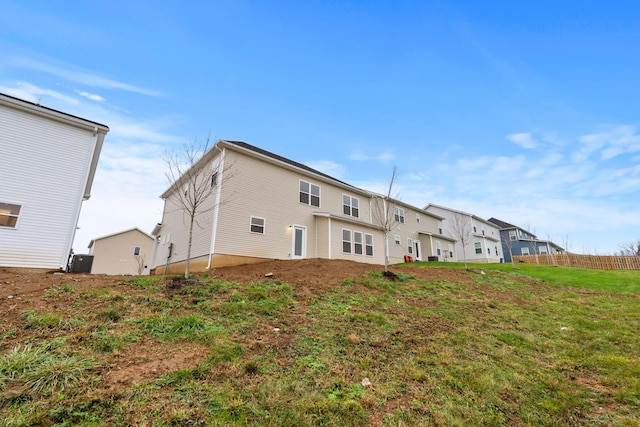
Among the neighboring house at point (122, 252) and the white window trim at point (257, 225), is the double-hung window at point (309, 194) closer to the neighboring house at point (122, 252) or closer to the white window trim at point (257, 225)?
the white window trim at point (257, 225)

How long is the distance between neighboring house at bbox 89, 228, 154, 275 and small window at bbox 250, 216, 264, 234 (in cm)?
1754

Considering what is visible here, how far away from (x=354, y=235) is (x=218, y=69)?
12.3 metres

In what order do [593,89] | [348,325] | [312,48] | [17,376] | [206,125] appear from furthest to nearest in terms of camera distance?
[312,48]
[593,89]
[206,125]
[348,325]
[17,376]

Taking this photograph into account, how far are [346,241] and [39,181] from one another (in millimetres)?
14550

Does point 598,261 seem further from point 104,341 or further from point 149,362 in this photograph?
point 104,341

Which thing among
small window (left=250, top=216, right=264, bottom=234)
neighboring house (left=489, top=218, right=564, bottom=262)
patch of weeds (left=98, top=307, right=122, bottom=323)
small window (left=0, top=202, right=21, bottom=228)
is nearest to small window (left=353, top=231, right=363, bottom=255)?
small window (left=250, top=216, right=264, bottom=234)

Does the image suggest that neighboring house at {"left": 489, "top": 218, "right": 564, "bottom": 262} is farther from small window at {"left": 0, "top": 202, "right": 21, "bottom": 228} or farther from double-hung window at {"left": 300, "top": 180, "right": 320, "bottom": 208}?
small window at {"left": 0, "top": 202, "right": 21, "bottom": 228}

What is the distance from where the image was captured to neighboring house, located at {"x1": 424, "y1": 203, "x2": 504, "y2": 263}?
32.7m

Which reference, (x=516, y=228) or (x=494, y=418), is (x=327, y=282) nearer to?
(x=494, y=418)

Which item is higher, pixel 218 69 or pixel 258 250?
pixel 218 69

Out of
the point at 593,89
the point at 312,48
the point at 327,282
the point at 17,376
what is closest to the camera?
the point at 17,376

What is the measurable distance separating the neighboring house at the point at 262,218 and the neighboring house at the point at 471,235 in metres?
16.8

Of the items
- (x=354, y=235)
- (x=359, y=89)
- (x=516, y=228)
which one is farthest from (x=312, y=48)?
(x=516, y=228)

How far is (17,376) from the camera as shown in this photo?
3.19 meters
